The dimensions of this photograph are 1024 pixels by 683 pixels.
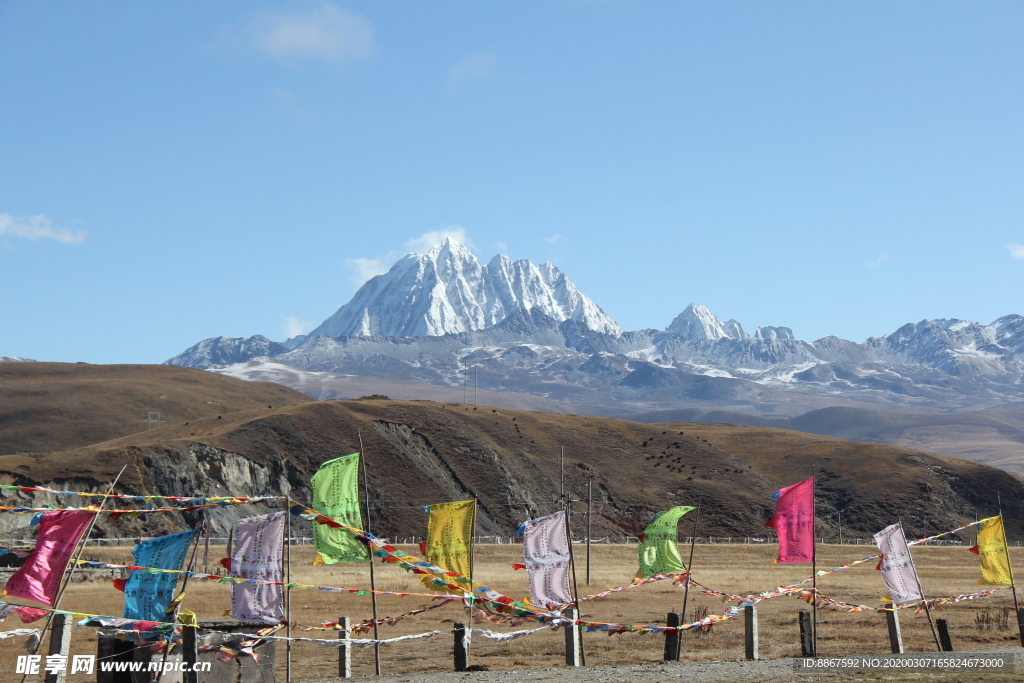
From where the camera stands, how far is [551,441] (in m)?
128

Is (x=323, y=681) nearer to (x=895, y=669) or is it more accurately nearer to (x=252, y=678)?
(x=252, y=678)

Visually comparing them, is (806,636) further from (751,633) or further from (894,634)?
(894,634)

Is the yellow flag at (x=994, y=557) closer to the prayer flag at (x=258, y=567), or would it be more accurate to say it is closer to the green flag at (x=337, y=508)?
the green flag at (x=337, y=508)

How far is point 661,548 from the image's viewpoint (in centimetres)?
2525

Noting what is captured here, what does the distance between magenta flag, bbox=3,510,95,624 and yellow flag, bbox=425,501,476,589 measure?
781 centimetres

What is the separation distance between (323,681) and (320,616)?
47.8ft

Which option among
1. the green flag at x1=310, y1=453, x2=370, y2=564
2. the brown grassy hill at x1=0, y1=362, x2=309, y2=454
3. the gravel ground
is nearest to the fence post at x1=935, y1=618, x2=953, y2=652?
the gravel ground

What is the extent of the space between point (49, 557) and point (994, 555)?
23107mm

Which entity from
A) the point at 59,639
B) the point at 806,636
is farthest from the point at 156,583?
the point at 806,636

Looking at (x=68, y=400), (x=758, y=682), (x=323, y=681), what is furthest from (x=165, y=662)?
(x=68, y=400)

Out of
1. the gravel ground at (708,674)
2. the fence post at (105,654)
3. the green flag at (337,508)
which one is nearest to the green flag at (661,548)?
the gravel ground at (708,674)

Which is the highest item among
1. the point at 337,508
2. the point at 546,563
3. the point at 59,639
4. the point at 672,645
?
the point at 337,508

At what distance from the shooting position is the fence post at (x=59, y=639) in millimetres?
16891

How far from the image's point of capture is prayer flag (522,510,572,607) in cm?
2233
